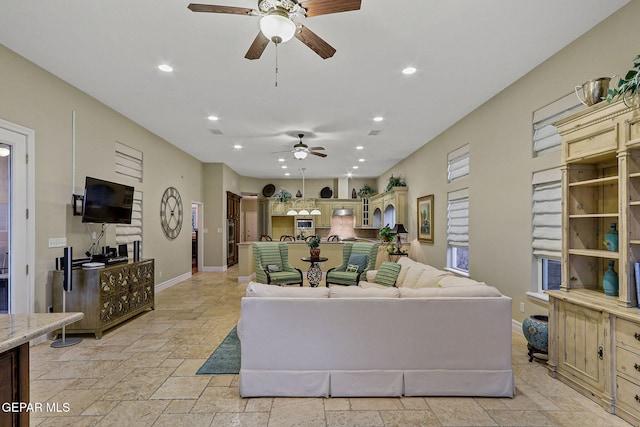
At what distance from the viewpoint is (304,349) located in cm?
257

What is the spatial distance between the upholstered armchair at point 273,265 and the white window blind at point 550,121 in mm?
4164

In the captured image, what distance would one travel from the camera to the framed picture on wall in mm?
6599

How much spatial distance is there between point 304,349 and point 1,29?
3883mm

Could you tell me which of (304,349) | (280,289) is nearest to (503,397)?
(304,349)

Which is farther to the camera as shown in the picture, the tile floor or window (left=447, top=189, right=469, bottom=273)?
window (left=447, top=189, right=469, bottom=273)

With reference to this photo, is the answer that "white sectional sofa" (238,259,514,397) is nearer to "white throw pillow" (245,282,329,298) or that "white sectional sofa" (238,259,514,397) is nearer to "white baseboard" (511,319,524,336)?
"white throw pillow" (245,282,329,298)

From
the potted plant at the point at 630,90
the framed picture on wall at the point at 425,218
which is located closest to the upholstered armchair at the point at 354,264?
the framed picture on wall at the point at 425,218

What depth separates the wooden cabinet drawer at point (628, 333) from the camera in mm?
2154

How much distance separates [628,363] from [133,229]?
624 centimetres

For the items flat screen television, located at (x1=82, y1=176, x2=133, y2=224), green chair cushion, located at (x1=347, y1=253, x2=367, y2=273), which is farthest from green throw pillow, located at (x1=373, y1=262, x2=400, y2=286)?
flat screen television, located at (x1=82, y1=176, x2=133, y2=224)

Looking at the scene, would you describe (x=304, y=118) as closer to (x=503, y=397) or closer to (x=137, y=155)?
(x=137, y=155)

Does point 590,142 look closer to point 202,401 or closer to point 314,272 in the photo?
point 202,401

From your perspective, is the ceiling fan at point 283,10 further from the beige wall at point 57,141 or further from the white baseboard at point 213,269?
the white baseboard at point 213,269

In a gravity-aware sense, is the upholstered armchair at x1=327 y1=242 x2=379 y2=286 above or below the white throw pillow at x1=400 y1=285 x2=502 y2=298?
below
